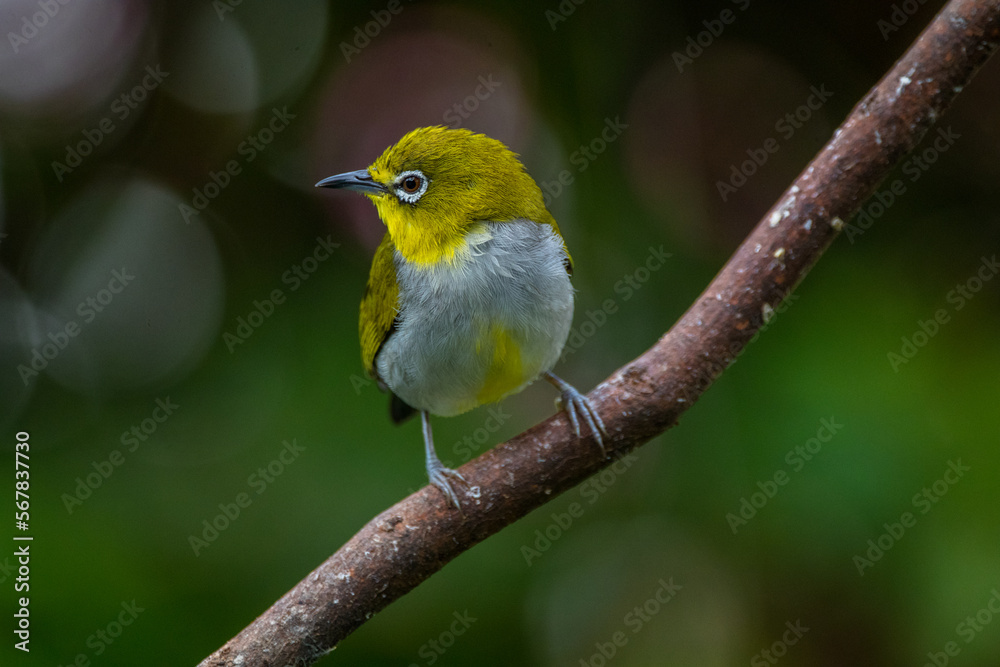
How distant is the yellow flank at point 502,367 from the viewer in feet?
9.64

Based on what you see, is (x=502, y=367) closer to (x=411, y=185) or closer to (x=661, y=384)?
(x=661, y=384)

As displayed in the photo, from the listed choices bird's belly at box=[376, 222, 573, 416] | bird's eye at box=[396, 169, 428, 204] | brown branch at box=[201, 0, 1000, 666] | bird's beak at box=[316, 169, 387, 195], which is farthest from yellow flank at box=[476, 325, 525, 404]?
bird's beak at box=[316, 169, 387, 195]

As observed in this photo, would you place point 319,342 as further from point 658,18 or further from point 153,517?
point 658,18

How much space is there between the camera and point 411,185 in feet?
10.1

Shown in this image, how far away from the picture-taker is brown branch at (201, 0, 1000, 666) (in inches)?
93.3

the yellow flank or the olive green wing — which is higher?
the yellow flank

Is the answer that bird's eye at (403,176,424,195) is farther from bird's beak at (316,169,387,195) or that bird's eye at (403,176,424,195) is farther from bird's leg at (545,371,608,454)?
bird's leg at (545,371,608,454)

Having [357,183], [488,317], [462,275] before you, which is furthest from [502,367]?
[357,183]

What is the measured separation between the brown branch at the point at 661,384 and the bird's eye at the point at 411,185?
3.37ft

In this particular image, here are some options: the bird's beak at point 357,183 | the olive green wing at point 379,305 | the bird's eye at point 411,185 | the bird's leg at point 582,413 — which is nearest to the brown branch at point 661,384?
the bird's leg at point 582,413

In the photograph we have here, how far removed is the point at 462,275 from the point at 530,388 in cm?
130

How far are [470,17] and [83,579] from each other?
9.77 ft

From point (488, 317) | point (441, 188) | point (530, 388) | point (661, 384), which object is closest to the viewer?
point (661, 384)

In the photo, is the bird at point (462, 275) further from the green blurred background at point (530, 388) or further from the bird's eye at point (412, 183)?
the green blurred background at point (530, 388)
